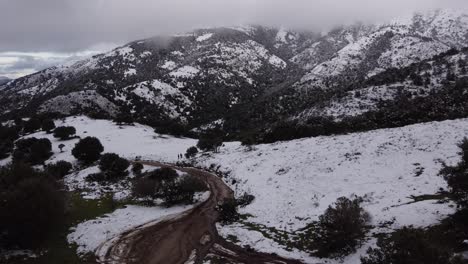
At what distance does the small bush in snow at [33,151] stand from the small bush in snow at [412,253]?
74575 mm

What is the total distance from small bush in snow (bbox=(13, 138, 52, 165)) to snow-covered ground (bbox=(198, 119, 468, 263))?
148 feet

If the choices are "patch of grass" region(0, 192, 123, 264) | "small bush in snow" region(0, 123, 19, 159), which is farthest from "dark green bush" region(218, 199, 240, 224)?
"small bush in snow" region(0, 123, 19, 159)

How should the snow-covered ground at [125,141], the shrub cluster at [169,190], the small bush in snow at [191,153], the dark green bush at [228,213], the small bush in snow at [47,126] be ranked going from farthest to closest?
the small bush in snow at [47,126] < the snow-covered ground at [125,141] < the small bush in snow at [191,153] < the shrub cluster at [169,190] < the dark green bush at [228,213]

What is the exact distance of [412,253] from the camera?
880 inches

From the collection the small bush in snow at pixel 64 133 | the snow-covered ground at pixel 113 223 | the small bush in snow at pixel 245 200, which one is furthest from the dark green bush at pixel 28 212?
the small bush in snow at pixel 64 133

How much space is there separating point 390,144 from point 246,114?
151225 millimetres

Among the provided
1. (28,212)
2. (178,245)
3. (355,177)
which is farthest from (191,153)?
(28,212)

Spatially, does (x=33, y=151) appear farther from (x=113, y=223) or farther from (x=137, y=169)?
(x=113, y=223)

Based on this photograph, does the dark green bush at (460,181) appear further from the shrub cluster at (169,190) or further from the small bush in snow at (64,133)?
the small bush in snow at (64,133)

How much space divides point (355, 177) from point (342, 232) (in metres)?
15.0

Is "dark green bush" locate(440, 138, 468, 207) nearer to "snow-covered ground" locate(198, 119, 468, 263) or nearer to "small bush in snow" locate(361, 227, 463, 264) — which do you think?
"snow-covered ground" locate(198, 119, 468, 263)

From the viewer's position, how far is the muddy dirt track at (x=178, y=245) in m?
33.0

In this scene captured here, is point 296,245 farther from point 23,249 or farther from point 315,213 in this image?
point 23,249

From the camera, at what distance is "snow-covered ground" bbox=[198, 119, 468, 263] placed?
35.5 metres
